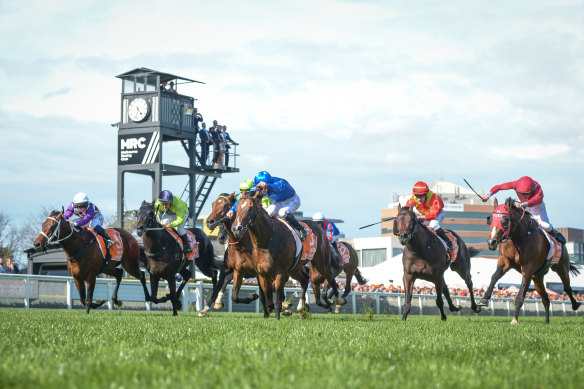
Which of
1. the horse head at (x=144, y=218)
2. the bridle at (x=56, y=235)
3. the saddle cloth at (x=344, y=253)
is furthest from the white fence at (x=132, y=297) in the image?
the bridle at (x=56, y=235)

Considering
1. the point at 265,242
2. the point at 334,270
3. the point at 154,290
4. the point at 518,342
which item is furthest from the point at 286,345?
the point at 334,270

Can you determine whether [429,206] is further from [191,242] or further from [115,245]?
[115,245]

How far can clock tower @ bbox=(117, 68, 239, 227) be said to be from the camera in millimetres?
41906

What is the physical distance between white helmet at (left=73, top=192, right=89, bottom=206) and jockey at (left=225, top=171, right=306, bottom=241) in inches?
124

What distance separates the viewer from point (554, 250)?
13781 millimetres

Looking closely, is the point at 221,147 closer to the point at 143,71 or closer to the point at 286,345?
the point at 143,71

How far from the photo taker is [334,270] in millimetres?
18266

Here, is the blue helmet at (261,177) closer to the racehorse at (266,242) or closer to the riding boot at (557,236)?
the racehorse at (266,242)

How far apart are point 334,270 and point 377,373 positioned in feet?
47.1

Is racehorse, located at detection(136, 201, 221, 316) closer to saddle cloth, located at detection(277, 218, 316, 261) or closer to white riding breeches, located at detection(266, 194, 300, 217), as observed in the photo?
white riding breeches, located at detection(266, 194, 300, 217)

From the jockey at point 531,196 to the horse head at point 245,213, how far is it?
4742mm

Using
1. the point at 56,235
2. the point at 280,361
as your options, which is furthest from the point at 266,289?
the point at 280,361

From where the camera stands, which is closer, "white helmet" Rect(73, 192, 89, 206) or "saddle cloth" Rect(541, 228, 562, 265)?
"saddle cloth" Rect(541, 228, 562, 265)

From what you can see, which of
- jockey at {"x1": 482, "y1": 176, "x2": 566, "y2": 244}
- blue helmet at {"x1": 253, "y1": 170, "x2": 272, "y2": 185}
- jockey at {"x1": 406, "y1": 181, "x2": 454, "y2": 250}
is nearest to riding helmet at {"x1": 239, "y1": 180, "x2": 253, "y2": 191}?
blue helmet at {"x1": 253, "y1": 170, "x2": 272, "y2": 185}
